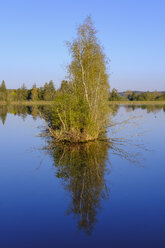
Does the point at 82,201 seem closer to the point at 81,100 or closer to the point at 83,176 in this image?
the point at 83,176

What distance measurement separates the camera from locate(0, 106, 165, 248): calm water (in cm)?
489

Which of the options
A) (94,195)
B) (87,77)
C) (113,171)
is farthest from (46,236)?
(87,77)

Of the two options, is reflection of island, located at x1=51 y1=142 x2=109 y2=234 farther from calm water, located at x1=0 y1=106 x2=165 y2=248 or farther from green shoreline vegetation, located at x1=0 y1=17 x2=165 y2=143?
green shoreline vegetation, located at x1=0 y1=17 x2=165 y2=143

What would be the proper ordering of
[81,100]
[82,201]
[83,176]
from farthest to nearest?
[81,100] < [83,176] < [82,201]

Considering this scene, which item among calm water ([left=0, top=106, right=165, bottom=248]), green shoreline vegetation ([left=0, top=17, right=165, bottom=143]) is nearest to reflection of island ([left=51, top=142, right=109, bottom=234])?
calm water ([left=0, top=106, right=165, bottom=248])

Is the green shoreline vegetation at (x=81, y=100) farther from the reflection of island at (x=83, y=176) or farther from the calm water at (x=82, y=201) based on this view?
the calm water at (x=82, y=201)

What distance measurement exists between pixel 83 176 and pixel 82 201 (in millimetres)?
2158

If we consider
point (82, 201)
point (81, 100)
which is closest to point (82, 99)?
point (81, 100)

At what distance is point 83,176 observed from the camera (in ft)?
28.0

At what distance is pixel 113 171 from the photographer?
9469 millimetres

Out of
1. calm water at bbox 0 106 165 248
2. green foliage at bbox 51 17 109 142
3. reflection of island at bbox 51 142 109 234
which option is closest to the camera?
calm water at bbox 0 106 165 248

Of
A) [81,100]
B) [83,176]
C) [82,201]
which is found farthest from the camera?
[81,100]

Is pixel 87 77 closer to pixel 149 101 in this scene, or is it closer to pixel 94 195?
pixel 94 195

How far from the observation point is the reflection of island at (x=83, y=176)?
5.86 metres
